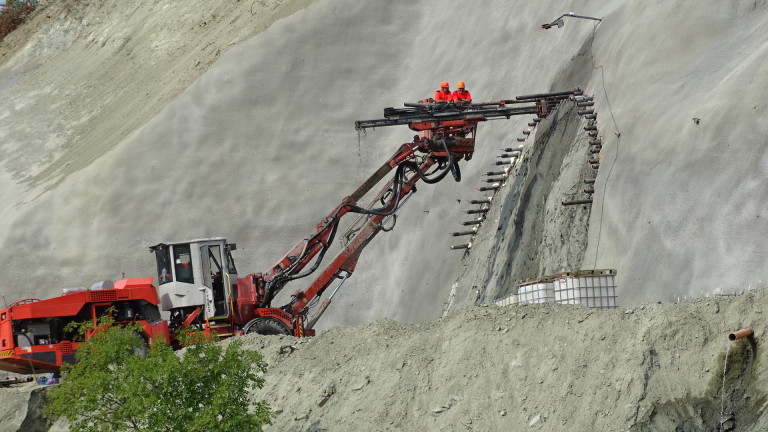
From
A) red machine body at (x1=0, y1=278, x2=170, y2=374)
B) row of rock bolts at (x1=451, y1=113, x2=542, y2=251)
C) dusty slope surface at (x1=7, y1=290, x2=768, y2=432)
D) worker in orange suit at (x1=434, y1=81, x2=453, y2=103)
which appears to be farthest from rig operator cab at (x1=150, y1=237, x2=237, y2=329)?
row of rock bolts at (x1=451, y1=113, x2=542, y2=251)

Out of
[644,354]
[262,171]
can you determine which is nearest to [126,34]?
[262,171]

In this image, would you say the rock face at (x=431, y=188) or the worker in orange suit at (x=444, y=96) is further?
the worker in orange suit at (x=444, y=96)

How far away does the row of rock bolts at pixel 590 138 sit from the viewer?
27.0 m

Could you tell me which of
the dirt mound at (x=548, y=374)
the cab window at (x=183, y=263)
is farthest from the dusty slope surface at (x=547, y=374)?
the cab window at (x=183, y=263)

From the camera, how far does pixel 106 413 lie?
19.3 meters

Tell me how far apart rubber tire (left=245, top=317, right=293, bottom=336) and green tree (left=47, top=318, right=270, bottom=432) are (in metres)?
8.51

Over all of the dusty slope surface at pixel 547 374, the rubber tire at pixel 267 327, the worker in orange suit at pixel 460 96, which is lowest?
the dusty slope surface at pixel 547 374

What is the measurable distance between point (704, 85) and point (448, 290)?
971 cm

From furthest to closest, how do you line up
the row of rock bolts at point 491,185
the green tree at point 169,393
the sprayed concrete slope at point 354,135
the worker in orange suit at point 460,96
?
the row of rock bolts at point 491,185 < the worker in orange suit at point 460,96 < the sprayed concrete slope at point 354,135 < the green tree at point 169,393

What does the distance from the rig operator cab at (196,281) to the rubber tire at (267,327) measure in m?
0.60

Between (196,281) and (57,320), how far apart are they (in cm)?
335

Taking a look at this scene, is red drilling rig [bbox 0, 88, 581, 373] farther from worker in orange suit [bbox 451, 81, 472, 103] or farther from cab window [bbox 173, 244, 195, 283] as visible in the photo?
worker in orange suit [bbox 451, 81, 472, 103]

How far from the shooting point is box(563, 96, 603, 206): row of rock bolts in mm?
27047

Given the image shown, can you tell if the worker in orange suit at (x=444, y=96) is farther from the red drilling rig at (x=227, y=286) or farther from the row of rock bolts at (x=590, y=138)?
the row of rock bolts at (x=590, y=138)
